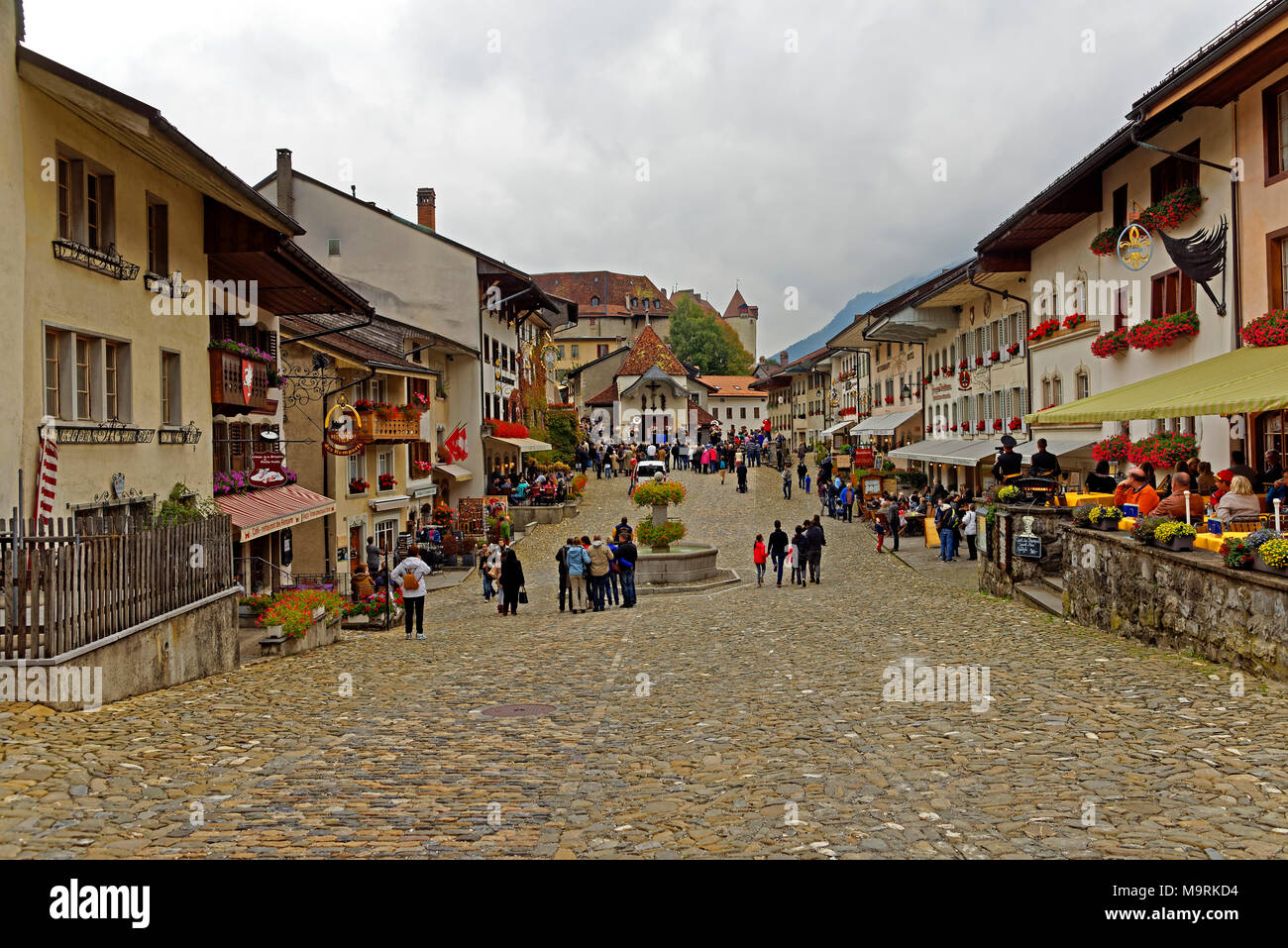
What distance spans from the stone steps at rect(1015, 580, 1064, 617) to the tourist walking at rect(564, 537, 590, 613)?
8796mm

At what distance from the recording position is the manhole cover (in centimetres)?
1097

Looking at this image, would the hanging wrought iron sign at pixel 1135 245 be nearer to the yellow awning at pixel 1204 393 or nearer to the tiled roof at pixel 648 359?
the yellow awning at pixel 1204 393

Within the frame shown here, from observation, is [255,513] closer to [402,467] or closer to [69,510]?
[69,510]

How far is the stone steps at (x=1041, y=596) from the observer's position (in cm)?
1812

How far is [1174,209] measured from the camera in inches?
813

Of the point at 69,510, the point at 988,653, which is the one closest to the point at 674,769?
the point at 988,653

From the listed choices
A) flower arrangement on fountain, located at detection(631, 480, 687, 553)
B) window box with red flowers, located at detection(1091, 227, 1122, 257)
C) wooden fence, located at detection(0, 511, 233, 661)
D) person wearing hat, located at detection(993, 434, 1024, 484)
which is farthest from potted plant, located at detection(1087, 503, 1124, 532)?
wooden fence, located at detection(0, 511, 233, 661)

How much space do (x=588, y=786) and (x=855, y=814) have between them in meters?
2.02

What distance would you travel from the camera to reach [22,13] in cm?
1320

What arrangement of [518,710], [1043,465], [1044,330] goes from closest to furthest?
[518,710] → [1043,465] → [1044,330]

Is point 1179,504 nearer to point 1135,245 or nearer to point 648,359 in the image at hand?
point 1135,245

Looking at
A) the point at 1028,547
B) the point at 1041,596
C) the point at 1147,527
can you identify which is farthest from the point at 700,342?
the point at 1147,527

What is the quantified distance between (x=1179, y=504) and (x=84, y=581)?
1350cm

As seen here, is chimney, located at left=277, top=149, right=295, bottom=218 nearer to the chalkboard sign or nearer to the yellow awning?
the chalkboard sign
